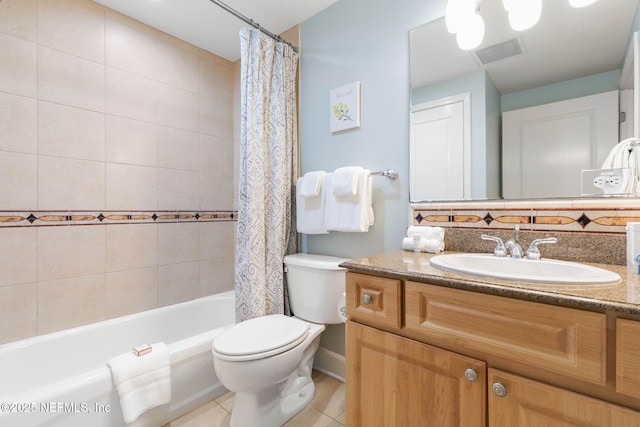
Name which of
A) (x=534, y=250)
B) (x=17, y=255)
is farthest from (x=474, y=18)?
(x=17, y=255)

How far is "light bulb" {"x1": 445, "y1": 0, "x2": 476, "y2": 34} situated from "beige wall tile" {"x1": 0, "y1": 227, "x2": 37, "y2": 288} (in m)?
2.39

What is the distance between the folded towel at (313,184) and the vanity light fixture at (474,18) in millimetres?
931

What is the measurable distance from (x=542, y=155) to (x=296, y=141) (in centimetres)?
138

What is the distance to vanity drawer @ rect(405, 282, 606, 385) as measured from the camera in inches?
25.1

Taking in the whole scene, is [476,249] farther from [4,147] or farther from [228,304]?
[4,147]

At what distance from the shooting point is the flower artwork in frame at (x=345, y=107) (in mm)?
1699

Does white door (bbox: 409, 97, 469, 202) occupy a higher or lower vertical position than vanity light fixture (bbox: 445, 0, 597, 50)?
lower

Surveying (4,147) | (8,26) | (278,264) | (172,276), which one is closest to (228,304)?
(172,276)

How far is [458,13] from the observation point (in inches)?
50.1

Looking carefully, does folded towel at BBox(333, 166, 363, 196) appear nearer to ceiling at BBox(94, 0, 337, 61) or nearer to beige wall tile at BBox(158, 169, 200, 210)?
ceiling at BBox(94, 0, 337, 61)

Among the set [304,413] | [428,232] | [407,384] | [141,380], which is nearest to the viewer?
[407,384]

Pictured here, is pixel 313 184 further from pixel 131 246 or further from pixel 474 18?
pixel 131 246

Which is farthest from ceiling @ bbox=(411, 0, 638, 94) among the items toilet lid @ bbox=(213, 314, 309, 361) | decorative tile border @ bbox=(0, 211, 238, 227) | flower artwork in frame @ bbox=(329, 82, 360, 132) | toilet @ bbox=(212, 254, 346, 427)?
decorative tile border @ bbox=(0, 211, 238, 227)

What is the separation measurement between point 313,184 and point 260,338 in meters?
0.88
